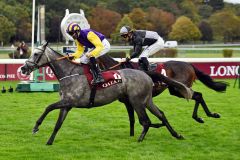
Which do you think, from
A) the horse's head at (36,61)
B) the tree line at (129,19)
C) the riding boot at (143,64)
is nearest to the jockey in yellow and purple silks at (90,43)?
the horse's head at (36,61)

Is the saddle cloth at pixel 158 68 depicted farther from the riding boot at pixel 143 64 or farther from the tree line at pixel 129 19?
the tree line at pixel 129 19

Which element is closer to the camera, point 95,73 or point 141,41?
point 95,73

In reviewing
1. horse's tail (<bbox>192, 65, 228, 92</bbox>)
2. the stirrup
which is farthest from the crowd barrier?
the stirrup

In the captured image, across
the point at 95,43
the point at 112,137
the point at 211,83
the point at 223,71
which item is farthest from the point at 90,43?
the point at 223,71

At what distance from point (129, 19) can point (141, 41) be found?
40720 mm

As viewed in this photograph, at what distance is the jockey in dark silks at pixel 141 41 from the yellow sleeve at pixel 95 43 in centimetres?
94

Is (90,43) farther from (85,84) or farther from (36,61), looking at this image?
(36,61)

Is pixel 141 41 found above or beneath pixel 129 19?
above

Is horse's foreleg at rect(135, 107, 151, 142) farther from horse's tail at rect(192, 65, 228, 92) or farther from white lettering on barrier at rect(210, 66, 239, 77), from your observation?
white lettering on barrier at rect(210, 66, 239, 77)

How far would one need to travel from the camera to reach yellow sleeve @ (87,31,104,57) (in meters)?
7.93

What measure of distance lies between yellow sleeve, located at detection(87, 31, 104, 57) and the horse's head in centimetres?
71

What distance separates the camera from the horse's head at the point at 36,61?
7941mm

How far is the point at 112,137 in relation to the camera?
8.45m

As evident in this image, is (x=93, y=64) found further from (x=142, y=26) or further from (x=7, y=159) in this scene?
(x=142, y=26)
